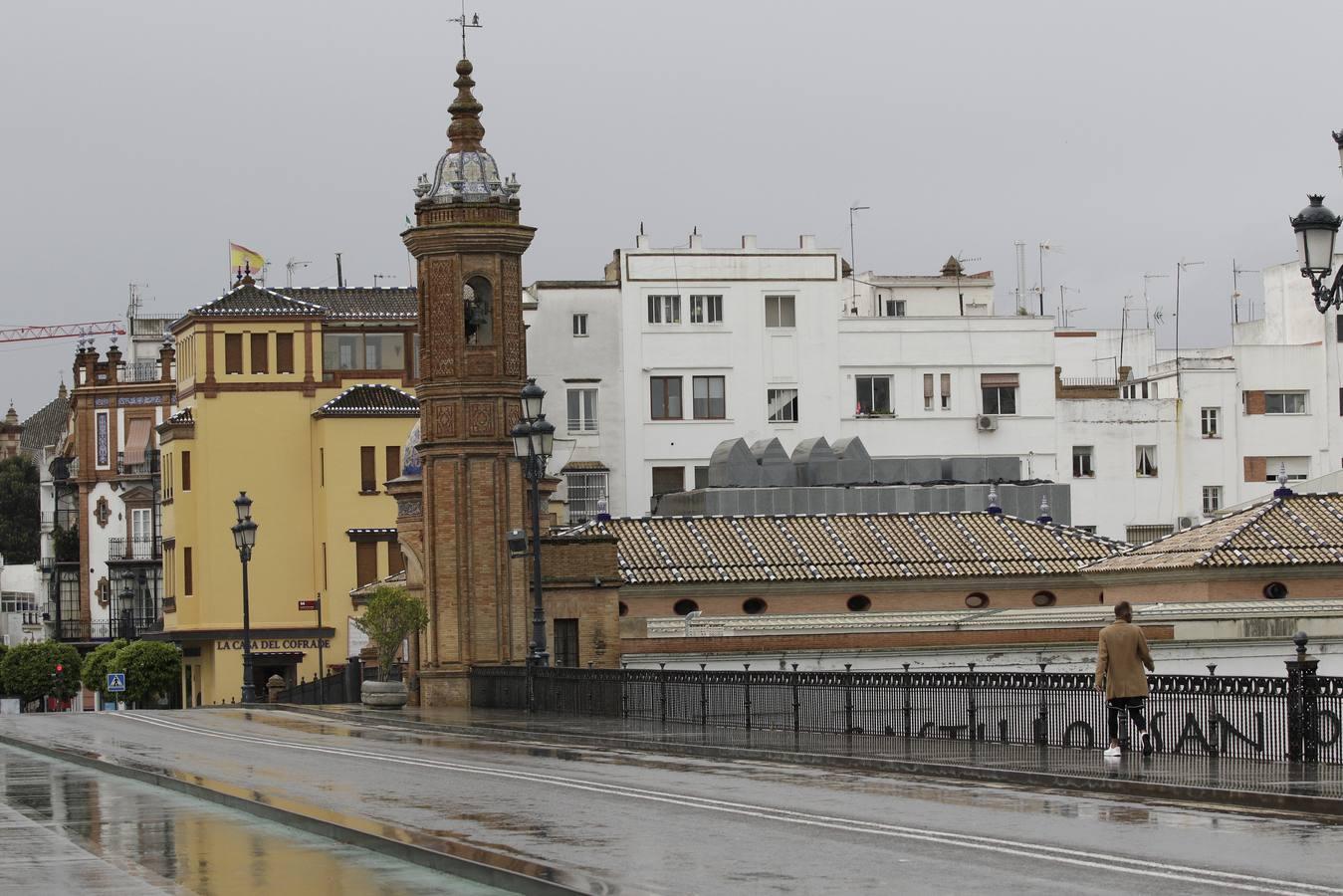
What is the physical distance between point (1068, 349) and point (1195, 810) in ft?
238

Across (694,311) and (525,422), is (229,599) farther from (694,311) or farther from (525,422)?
(525,422)

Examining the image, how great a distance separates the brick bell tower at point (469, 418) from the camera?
4197cm

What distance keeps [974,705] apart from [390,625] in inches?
773

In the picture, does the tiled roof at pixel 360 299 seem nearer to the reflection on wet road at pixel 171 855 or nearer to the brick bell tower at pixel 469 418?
the brick bell tower at pixel 469 418

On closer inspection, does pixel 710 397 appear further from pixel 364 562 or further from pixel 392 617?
pixel 392 617

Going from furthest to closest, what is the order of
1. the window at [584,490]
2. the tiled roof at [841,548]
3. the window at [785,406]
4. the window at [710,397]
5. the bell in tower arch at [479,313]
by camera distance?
the window at [785,406], the window at [710,397], the window at [584,490], the tiled roof at [841,548], the bell in tower arch at [479,313]

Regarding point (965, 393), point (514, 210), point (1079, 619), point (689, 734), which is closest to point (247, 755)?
point (689, 734)

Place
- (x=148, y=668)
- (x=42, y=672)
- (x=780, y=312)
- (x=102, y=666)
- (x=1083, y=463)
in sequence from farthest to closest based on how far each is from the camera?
1. (x=42, y=672)
2. (x=102, y=666)
3. (x=1083, y=463)
4. (x=148, y=668)
5. (x=780, y=312)

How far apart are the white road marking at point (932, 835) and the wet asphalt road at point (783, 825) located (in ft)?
0.07

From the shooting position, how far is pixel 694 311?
7525cm

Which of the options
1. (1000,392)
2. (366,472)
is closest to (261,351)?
(366,472)

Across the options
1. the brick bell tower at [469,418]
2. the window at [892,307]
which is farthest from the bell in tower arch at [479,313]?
the window at [892,307]

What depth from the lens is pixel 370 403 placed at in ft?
243

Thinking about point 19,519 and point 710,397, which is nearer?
point 710,397
